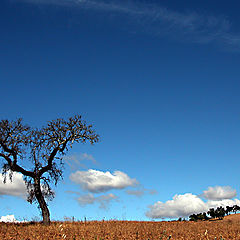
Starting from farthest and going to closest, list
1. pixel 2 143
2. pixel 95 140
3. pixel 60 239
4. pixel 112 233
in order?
pixel 95 140, pixel 2 143, pixel 112 233, pixel 60 239

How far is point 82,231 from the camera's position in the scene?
62.6 ft

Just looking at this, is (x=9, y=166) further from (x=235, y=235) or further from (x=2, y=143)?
(x=235, y=235)

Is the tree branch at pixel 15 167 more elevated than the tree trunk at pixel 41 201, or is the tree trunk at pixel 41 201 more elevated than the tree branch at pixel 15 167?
the tree branch at pixel 15 167

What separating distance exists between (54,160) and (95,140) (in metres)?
4.04

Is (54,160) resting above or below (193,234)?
above

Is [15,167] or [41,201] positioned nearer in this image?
[15,167]

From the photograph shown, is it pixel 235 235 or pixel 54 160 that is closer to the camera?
pixel 235 235

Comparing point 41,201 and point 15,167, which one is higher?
point 15,167

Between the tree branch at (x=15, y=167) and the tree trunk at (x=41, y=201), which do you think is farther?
the tree branch at (x=15, y=167)

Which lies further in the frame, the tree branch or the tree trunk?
the tree branch

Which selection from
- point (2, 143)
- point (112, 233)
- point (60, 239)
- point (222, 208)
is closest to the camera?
point (60, 239)

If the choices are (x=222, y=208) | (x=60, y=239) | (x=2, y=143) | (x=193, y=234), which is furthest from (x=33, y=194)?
(x=222, y=208)

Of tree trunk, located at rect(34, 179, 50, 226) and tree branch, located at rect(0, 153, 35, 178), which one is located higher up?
tree branch, located at rect(0, 153, 35, 178)

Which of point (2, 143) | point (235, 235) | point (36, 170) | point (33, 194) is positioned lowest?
point (235, 235)
